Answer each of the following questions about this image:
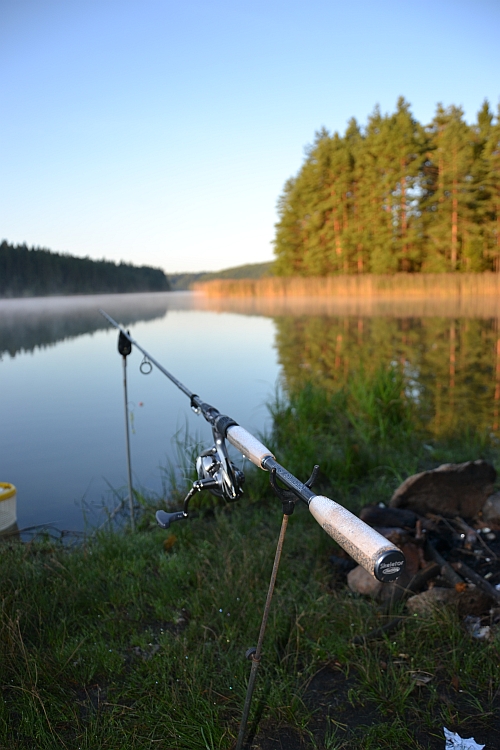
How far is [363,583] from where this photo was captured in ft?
10.5

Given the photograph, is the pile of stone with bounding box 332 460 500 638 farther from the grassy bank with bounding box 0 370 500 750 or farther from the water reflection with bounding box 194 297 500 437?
the water reflection with bounding box 194 297 500 437

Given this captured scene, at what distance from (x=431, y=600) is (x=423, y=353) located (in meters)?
11.1

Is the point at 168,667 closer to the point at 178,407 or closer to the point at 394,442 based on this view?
the point at 394,442

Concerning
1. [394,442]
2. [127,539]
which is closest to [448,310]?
[394,442]

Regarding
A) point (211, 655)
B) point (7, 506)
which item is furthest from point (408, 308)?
point (211, 655)

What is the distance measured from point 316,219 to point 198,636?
49470mm

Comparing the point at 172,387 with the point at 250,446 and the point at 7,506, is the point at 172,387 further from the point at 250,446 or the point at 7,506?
the point at 250,446

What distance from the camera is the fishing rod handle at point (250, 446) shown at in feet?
4.60

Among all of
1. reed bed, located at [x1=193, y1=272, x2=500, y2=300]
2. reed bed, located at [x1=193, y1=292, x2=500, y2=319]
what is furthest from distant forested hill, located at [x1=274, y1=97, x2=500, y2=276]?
reed bed, located at [x1=193, y1=292, x2=500, y2=319]

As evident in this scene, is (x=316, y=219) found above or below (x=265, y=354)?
above

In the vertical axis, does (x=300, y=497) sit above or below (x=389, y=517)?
above

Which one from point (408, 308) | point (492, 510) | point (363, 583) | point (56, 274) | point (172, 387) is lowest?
point (172, 387)

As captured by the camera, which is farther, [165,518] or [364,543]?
[165,518]

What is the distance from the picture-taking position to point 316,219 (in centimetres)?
4972
